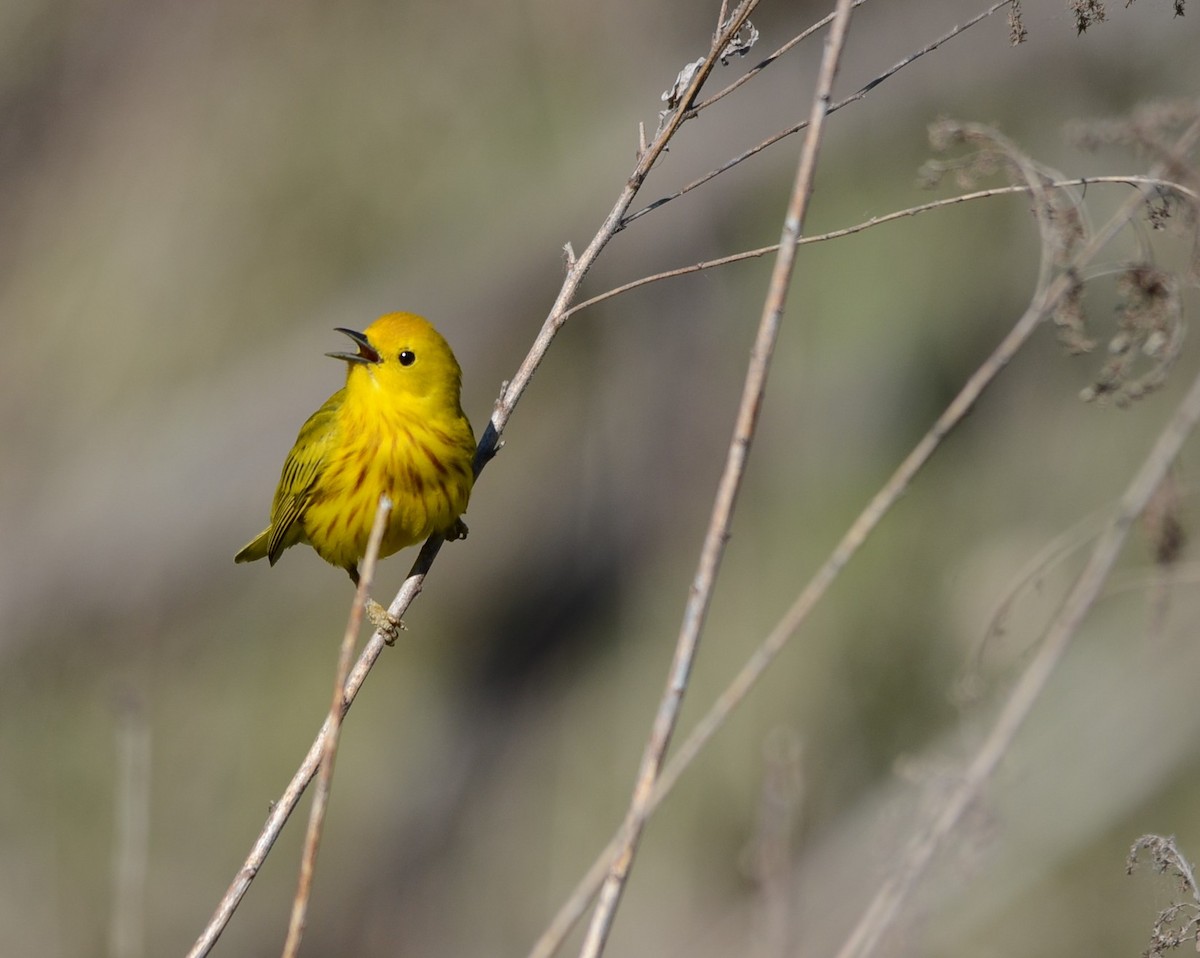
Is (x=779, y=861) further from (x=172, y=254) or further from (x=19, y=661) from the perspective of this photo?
(x=172, y=254)

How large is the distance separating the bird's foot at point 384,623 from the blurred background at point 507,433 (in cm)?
331

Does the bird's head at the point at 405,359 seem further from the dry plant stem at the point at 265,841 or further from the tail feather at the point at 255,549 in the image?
the dry plant stem at the point at 265,841

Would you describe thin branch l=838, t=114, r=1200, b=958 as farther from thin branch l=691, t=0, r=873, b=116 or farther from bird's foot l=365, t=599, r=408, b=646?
bird's foot l=365, t=599, r=408, b=646

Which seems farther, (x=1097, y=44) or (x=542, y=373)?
(x=542, y=373)

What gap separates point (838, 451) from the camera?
928cm

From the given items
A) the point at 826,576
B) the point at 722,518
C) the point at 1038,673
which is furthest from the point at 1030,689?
the point at 722,518

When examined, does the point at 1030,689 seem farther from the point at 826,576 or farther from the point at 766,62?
the point at 766,62

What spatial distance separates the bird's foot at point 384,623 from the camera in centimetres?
354

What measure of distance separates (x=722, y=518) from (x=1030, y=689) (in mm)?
623

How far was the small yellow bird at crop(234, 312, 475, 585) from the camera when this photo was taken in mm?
3906

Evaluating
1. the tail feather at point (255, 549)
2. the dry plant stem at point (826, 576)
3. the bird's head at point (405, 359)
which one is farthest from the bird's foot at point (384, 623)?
the dry plant stem at point (826, 576)

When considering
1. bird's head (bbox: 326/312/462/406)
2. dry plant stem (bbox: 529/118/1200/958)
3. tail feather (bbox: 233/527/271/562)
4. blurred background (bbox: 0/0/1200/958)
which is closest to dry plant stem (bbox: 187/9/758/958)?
dry plant stem (bbox: 529/118/1200/958)

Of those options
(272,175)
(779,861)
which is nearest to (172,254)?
(272,175)

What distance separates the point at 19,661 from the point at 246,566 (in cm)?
217
